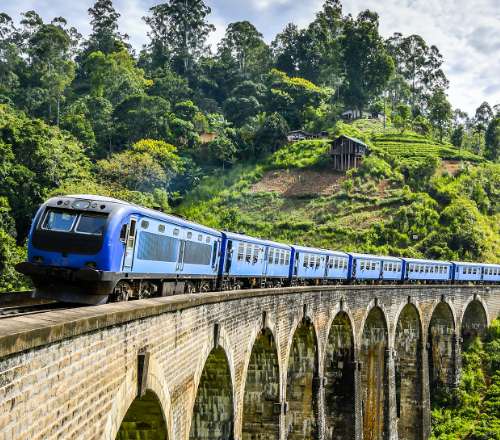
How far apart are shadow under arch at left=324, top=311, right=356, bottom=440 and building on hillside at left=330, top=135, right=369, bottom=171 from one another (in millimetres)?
42135

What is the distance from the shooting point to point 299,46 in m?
105

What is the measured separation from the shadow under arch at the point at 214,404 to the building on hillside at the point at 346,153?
54894mm

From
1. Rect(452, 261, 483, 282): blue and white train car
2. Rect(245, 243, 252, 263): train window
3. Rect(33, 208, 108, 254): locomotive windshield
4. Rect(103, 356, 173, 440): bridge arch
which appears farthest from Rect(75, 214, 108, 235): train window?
Rect(452, 261, 483, 282): blue and white train car

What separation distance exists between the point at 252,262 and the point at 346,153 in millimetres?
49305

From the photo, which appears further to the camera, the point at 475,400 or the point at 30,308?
the point at 475,400

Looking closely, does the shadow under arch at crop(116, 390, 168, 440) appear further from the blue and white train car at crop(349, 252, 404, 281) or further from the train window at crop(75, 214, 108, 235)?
the blue and white train car at crop(349, 252, 404, 281)

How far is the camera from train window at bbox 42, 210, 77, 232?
11.4 meters

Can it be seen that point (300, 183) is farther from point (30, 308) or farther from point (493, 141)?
point (30, 308)

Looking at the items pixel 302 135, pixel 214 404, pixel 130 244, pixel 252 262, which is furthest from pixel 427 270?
pixel 302 135

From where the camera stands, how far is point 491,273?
4666 centimetres

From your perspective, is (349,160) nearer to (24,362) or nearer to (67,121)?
(67,121)

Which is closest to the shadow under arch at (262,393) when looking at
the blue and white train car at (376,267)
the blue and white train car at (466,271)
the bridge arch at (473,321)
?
the blue and white train car at (376,267)

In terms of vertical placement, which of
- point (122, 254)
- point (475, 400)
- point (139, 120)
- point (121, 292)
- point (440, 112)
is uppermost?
point (440, 112)

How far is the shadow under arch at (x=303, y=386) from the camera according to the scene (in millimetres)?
23578
